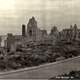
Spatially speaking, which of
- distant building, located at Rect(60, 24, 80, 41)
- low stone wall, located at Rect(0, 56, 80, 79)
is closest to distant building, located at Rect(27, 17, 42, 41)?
distant building, located at Rect(60, 24, 80, 41)

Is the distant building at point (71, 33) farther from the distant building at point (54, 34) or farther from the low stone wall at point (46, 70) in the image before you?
the low stone wall at point (46, 70)

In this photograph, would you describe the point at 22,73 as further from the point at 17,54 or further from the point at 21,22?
the point at 21,22

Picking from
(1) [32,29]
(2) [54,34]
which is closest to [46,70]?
(2) [54,34]

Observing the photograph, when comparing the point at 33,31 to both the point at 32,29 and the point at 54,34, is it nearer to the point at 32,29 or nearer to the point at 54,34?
the point at 32,29

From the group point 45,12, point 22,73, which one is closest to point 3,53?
point 22,73

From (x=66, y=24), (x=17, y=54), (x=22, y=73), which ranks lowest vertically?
(x=22, y=73)

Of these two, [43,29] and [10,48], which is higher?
[43,29]

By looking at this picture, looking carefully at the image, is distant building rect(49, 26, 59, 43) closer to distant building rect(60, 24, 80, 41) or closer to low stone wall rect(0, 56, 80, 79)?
distant building rect(60, 24, 80, 41)

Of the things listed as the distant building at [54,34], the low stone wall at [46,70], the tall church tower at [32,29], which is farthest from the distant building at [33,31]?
the low stone wall at [46,70]
